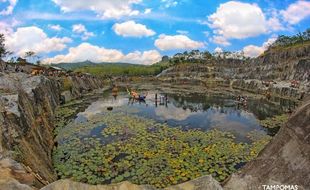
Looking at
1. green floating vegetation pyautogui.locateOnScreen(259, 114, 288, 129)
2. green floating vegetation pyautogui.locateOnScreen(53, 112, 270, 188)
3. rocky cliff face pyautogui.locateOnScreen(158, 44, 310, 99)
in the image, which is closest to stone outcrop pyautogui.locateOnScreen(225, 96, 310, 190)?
green floating vegetation pyautogui.locateOnScreen(53, 112, 270, 188)

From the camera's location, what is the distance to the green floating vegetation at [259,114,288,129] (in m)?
28.4

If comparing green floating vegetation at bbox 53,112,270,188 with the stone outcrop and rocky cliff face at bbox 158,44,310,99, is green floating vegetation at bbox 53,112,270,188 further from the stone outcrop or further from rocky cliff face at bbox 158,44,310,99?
rocky cliff face at bbox 158,44,310,99

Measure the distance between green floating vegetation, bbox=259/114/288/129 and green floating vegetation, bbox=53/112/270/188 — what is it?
21.6 ft

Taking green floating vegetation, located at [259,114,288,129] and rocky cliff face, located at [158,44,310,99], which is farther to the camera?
rocky cliff face, located at [158,44,310,99]

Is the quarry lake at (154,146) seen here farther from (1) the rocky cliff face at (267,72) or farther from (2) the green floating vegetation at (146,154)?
(1) the rocky cliff face at (267,72)

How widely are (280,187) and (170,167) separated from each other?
26.8ft

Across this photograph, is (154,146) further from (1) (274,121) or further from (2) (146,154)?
(1) (274,121)

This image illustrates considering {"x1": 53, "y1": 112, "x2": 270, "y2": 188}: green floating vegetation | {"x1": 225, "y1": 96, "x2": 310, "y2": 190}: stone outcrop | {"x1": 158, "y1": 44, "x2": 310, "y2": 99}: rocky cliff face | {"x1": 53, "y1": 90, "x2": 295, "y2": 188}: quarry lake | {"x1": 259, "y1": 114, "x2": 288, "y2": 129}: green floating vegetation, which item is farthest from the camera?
{"x1": 158, "y1": 44, "x2": 310, "y2": 99}: rocky cliff face

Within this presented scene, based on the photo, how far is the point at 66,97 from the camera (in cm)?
4300

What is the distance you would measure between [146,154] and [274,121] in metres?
19.6

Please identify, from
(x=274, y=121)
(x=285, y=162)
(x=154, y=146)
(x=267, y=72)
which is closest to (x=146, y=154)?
(x=154, y=146)

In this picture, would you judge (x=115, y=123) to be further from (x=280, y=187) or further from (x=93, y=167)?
(x=280, y=187)

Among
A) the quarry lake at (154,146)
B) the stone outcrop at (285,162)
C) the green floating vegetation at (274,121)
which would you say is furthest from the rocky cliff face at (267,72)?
the stone outcrop at (285,162)

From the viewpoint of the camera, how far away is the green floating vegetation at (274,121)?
1120 inches
